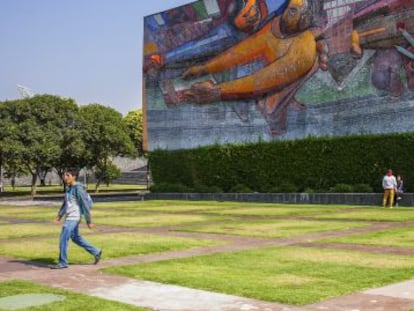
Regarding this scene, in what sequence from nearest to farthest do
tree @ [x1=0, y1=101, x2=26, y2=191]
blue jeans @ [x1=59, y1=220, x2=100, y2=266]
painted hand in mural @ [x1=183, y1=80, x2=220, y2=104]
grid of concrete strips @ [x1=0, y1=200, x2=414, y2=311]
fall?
grid of concrete strips @ [x1=0, y1=200, x2=414, y2=311]
blue jeans @ [x1=59, y1=220, x2=100, y2=266]
painted hand in mural @ [x1=183, y1=80, x2=220, y2=104]
tree @ [x1=0, y1=101, x2=26, y2=191]

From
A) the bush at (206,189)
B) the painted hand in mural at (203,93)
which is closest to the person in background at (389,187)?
the bush at (206,189)

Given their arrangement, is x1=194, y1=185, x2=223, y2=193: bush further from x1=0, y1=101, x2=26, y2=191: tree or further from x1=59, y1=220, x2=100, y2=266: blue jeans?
x1=59, y1=220, x2=100, y2=266: blue jeans

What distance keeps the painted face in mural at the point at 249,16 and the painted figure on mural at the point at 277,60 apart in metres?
0.72

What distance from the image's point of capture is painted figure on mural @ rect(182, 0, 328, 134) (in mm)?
33625

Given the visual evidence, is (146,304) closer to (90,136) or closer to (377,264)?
(377,264)

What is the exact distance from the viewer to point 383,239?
1378 centimetres

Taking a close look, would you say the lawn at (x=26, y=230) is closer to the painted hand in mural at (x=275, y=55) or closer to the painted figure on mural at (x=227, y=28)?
the painted hand in mural at (x=275, y=55)

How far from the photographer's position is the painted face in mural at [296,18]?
33.8 metres

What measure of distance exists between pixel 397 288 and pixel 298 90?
86.5ft

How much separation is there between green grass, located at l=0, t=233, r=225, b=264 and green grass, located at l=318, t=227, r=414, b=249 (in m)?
2.90

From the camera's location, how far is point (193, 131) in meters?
40.6

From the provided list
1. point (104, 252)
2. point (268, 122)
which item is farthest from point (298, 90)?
point (104, 252)

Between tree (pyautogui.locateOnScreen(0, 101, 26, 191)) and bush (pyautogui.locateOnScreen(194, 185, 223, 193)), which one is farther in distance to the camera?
tree (pyautogui.locateOnScreen(0, 101, 26, 191))

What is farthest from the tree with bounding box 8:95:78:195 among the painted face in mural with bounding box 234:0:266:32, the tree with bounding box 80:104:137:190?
the painted face in mural with bounding box 234:0:266:32
